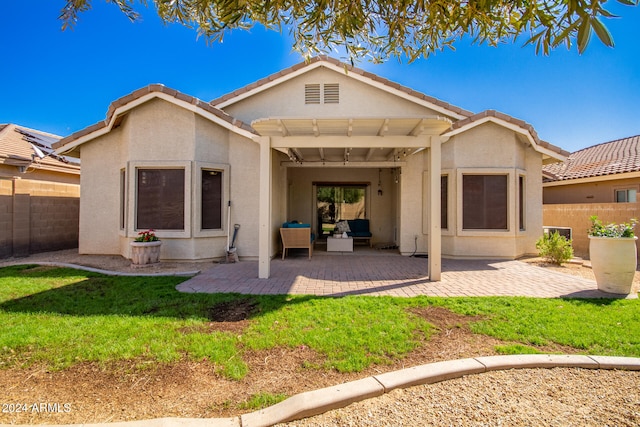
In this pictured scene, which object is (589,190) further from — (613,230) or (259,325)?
(259,325)

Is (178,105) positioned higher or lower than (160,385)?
higher

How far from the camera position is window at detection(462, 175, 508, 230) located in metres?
10.8

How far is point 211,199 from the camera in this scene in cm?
1023

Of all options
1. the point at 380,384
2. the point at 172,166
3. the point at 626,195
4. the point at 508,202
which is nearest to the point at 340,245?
the point at 508,202

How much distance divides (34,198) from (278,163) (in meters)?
8.78

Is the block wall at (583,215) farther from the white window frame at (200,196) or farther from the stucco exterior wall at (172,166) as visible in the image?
the white window frame at (200,196)

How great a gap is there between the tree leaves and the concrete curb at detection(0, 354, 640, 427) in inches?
139

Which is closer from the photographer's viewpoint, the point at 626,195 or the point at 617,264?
the point at 617,264

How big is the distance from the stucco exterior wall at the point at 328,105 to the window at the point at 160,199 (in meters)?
3.85

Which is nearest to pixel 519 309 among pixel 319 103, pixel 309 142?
pixel 309 142

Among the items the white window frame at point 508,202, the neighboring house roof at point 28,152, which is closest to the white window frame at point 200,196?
the neighboring house roof at point 28,152

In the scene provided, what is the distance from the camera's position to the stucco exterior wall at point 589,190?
14.1 m

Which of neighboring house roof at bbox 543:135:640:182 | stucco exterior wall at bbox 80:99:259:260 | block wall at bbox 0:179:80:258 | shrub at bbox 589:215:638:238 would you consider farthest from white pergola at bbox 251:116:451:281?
block wall at bbox 0:179:80:258

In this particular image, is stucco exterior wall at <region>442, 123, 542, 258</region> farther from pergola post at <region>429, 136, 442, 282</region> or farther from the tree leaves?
the tree leaves
